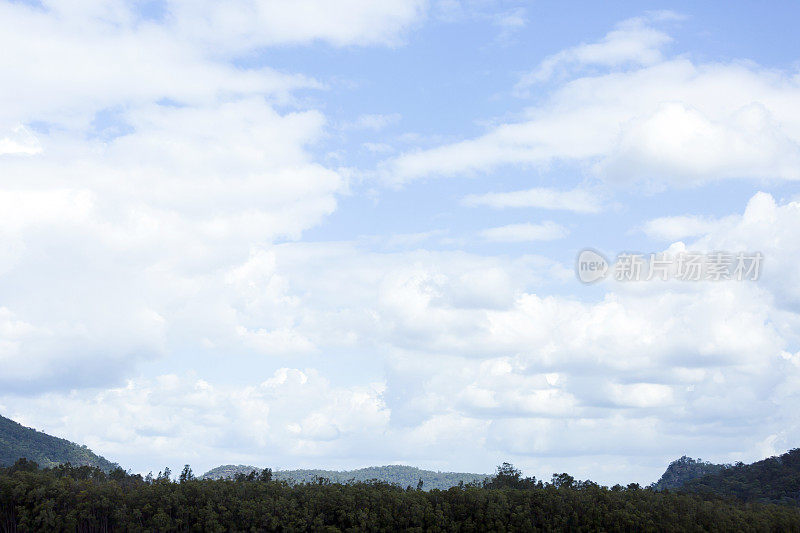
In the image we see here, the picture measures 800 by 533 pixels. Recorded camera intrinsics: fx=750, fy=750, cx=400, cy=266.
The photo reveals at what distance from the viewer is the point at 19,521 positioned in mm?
41781

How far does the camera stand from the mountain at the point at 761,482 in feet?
206

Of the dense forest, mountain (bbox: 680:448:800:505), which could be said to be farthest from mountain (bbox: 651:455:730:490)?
the dense forest

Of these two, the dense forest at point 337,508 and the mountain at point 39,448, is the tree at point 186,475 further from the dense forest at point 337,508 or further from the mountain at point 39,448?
the mountain at point 39,448

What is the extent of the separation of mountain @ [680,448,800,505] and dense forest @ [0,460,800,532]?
14684mm

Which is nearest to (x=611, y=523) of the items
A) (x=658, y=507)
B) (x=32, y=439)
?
(x=658, y=507)

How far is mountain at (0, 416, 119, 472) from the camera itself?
114 meters

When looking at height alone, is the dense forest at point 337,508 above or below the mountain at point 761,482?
below

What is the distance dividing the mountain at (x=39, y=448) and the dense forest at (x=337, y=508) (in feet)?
250

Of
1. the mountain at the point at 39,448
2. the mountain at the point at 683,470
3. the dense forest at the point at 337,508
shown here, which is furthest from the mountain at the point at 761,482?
the mountain at the point at 39,448

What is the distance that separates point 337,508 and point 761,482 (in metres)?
49.8

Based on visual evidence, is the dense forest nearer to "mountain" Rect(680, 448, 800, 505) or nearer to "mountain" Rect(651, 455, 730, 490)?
"mountain" Rect(680, 448, 800, 505)

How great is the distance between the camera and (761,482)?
2847 inches

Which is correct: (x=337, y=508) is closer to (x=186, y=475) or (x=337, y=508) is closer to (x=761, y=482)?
(x=186, y=475)

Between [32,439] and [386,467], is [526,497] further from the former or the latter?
[32,439]
